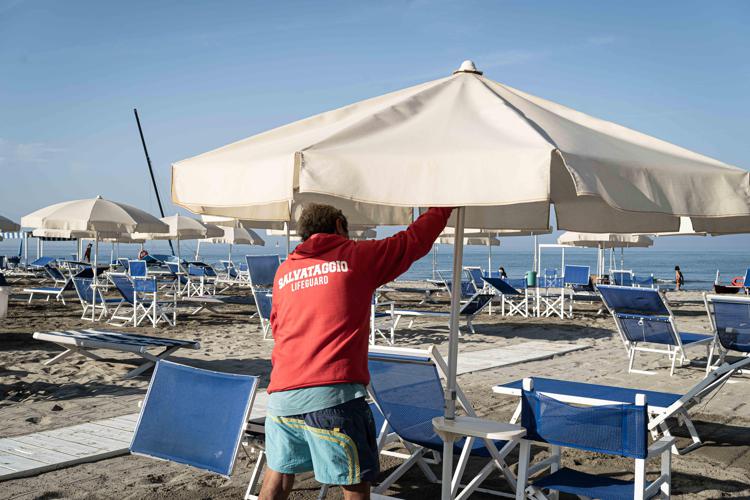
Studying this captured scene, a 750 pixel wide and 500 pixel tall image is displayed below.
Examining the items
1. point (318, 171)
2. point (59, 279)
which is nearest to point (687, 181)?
point (318, 171)

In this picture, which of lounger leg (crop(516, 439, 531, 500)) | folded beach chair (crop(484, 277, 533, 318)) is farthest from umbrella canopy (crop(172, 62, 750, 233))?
folded beach chair (crop(484, 277, 533, 318))

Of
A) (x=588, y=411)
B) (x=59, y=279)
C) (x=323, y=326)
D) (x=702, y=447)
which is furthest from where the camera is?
(x=59, y=279)

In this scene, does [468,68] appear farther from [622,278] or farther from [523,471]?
[622,278]

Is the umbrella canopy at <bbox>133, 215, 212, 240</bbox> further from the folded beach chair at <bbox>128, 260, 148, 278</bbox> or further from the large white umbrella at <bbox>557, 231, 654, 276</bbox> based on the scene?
the large white umbrella at <bbox>557, 231, 654, 276</bbox>

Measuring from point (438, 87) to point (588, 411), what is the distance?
1.49 m

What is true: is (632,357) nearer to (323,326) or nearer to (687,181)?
(687,181)

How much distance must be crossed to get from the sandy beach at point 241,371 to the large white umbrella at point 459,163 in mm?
1517

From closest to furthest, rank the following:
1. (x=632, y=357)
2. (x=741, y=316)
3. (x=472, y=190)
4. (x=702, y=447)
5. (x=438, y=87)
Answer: (x=472, y=190)
(x=438, y=87)
(x=702, y=447)
(x=741, y=316)
(x=632, y=357)

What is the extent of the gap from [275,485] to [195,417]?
828mm

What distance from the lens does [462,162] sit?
2615 mm

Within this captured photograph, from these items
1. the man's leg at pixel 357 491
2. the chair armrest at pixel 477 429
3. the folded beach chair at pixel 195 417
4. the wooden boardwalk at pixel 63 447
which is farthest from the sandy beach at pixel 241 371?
the man's leg at pixel 357 491

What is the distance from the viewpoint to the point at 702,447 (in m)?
5.02

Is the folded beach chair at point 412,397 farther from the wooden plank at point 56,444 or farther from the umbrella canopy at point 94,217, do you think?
the umbrella canopy at point 94,217

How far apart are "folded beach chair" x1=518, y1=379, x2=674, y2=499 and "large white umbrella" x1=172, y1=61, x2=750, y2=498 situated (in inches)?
14.0
